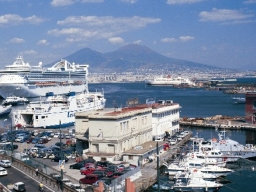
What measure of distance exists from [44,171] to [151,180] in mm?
3862

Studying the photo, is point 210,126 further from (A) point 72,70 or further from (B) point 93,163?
(A) point 72,70

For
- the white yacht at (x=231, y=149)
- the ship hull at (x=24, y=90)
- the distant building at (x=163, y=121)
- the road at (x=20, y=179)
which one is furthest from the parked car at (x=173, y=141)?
the ship hull at (x=24, y=90)

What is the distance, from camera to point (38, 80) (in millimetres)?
58688

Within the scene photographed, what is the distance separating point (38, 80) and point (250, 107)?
3352 centimetres

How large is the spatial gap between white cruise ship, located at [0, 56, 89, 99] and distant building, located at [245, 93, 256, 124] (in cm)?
2914

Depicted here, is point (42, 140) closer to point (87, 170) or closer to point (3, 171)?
point (87, 170)

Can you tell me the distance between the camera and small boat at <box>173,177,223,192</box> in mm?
15719

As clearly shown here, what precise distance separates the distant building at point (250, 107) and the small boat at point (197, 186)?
17.4m

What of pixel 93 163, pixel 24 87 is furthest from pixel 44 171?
pixel 24 87

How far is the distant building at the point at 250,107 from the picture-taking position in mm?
32219

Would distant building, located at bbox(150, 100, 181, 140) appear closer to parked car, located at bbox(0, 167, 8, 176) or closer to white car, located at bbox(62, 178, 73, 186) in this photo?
white car, located at bbox(62, 178, 73, 186)

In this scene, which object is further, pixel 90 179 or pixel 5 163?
pixel 5 163

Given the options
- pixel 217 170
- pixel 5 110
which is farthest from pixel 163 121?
pixel 5 110

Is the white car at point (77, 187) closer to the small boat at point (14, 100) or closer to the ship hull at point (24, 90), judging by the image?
the small boat at point (14, 100)
